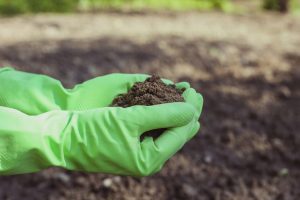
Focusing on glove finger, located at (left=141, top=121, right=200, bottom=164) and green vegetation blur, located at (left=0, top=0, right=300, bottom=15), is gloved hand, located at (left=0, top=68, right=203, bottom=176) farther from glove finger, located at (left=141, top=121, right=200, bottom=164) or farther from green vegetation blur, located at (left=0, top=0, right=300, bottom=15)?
green vegetation blur, located at (left=0, top=0, right=300, bottom=15)

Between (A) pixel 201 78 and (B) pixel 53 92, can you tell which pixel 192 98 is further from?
(A) pixel 201 78

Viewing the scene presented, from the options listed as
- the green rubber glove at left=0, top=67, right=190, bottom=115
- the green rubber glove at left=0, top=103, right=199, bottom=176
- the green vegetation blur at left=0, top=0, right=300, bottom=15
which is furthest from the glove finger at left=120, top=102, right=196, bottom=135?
the green vegetation blur at left=0, top=0, right=300, bottom=15

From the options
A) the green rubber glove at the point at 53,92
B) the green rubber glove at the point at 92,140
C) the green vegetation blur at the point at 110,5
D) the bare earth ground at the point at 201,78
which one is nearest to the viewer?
the green rubber glove at the point at 92,140

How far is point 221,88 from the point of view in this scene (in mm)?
3785

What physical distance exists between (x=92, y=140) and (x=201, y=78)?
2.46 m

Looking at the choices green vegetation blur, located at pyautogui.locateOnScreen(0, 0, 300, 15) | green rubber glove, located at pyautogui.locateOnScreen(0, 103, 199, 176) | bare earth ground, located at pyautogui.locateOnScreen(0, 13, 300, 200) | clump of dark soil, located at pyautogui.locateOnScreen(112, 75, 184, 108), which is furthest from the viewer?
green vegetation blur, located at pyautogui.locateOnScreen(0, 0, 300, 15)

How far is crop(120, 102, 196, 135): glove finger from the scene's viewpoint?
4.90ft

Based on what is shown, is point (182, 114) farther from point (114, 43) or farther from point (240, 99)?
point (114, 43)

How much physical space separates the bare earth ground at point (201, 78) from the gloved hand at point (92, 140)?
3.55 ft

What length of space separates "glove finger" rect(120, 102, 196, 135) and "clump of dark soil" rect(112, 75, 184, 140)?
8 centimetres

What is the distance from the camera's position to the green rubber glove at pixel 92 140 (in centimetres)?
147

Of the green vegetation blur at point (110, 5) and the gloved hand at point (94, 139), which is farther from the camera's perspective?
the green vegetation blur at point (110, 5)

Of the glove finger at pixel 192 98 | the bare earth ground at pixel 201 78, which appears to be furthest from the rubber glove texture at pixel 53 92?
the bare earth ground at pixel 201 78

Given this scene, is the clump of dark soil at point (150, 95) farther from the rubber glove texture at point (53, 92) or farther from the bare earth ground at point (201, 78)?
the bare earth ground at point (201, 78)
